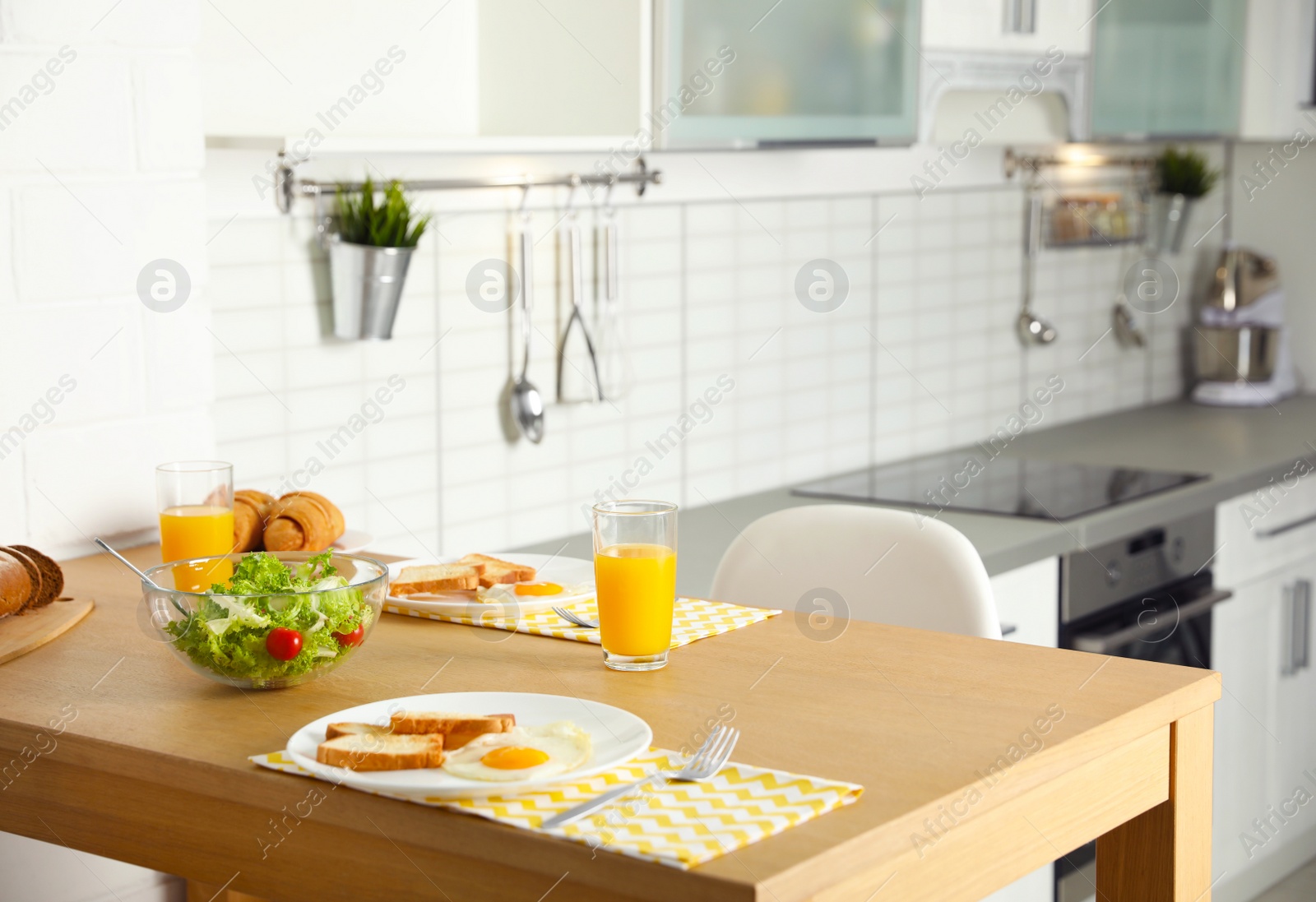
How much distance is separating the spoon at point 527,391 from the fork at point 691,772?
130cm

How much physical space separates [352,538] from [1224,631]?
6.05 ft

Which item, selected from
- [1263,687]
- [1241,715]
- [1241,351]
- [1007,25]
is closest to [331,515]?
[1007,25]

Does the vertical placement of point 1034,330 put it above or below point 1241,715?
above

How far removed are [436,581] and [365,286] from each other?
0.66 m

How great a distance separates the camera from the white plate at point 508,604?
1.46 m

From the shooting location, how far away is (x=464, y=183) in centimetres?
221

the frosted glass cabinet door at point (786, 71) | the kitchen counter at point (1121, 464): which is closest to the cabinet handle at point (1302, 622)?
the kitchen counter at point (1121, 464)

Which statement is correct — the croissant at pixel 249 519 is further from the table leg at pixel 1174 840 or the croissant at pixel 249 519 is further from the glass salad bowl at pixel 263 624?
the table leg at pixel 1174 840

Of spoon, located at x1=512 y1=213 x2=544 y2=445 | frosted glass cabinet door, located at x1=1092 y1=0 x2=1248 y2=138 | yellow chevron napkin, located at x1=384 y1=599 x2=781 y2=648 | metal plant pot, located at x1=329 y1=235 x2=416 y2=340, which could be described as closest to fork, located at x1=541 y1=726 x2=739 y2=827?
yellow chevron napkin, located at x1=384 y1=599 x2=781 y2=648

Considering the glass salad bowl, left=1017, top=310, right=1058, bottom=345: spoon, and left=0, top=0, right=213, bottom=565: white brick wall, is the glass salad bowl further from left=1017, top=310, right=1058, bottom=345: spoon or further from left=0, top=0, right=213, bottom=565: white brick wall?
left=1017, top=310, right=1058, bottom=345: spoon

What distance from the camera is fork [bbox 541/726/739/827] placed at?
946mm

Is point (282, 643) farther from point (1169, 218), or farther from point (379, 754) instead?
point (1169, 218)

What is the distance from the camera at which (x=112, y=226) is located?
1.68 m

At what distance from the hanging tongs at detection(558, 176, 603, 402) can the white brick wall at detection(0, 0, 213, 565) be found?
0.73 meters
